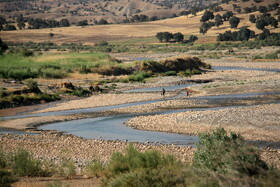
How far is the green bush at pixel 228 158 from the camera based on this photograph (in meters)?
9.44

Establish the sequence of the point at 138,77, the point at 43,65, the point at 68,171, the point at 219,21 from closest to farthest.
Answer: the point at 68,171, the point at 138,77, the point at 43,65, the point at 219,21

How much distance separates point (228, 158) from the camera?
10211mm

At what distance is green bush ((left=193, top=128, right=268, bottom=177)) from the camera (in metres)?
9.44

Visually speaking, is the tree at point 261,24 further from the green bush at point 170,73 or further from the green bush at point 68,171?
the green bush at point 68,171

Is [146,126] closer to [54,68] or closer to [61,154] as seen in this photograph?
[61,154]

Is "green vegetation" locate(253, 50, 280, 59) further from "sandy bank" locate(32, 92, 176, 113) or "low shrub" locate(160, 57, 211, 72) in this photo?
"sandy bank" locate(32, 92, 176, 113)

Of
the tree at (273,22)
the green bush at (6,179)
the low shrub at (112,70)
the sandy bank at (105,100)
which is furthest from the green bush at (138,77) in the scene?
the tree at (273,22)

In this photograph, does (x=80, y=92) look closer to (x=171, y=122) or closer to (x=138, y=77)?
(x=138, y=77)

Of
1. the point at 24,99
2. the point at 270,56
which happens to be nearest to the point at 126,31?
the point at 270,56

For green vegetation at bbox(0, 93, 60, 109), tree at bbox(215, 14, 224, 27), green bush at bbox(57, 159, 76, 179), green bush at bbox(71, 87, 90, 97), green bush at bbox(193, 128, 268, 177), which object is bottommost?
tree at bbox(215, 14, 224, 27)

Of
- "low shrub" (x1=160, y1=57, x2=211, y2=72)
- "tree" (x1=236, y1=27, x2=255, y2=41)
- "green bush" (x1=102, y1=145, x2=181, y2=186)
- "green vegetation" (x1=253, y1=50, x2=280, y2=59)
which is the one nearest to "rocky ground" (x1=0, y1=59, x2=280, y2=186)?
"green bush" (x1=102, y1=145, x2=181, y2=186)

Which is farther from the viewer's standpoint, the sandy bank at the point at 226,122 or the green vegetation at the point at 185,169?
the sandy bank at the point at 226,122

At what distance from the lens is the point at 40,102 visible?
39.6 meters

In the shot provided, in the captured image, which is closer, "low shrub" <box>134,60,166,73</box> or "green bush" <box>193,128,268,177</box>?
"green bush" <box>193,128,268,177</box>
